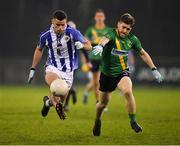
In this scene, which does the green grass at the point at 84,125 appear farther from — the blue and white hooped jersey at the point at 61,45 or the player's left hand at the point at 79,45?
the player's left hand at the point at 79,45

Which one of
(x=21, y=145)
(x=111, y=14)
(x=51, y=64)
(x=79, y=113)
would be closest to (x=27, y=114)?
(x=79, y=113)

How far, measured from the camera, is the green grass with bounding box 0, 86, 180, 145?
9188 mm

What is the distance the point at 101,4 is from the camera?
2433cm

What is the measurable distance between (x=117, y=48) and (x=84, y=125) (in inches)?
80.6

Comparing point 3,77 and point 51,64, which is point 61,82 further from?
point 3,77

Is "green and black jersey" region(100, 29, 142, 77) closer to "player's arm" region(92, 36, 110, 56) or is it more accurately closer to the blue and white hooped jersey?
"player's arm" region(92, 36, 110, 56)

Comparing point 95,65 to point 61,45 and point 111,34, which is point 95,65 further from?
point 111,34

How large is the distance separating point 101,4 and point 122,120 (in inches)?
498

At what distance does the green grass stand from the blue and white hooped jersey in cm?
118

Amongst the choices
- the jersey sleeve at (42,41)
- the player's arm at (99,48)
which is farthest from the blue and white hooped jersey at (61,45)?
the player's arm at (99,48)

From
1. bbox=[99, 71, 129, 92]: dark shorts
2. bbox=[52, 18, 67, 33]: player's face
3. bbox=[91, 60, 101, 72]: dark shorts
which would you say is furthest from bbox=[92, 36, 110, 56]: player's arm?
bbox=[91, 60, 101, 72]: dark shorts

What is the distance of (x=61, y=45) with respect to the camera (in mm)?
10242

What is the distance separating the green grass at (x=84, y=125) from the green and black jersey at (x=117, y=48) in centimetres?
108

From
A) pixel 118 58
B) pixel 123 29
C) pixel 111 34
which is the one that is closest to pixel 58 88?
pixel 118 58
